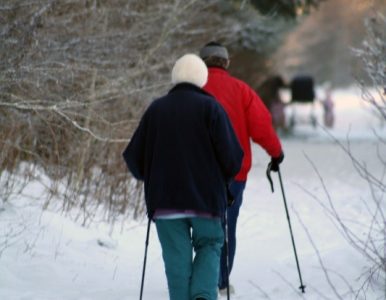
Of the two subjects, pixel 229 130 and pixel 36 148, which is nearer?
pixel 229 130

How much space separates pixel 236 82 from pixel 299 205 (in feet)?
18.8

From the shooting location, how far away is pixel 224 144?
17.5 ft

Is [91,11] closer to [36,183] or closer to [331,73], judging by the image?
[36,183]

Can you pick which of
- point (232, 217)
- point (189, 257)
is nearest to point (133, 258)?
point (232, 217)

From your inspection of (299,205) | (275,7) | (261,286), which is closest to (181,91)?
(261,286)

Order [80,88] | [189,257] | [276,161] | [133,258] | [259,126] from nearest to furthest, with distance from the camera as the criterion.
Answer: [189,257] < [259,126] < [276,161] < [133,258] < [80,88]

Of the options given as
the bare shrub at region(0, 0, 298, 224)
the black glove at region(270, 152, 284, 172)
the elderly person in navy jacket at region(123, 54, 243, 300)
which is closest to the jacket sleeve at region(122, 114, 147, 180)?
the elderly person in navy jacket at region(123, 54, 243, 300)

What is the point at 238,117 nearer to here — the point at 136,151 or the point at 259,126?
the point at 259,126

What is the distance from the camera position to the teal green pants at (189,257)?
5426mm

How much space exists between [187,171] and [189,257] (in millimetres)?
580

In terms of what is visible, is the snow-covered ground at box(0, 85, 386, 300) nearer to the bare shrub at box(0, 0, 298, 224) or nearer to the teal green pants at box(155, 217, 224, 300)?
the bare shrub at box(0, 0, 298, 224)

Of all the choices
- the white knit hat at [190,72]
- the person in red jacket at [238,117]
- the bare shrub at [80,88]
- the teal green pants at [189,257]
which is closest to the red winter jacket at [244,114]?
the person in red jacket at [238,117]

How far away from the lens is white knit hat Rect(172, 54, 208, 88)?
5504 mm

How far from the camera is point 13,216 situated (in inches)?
324
